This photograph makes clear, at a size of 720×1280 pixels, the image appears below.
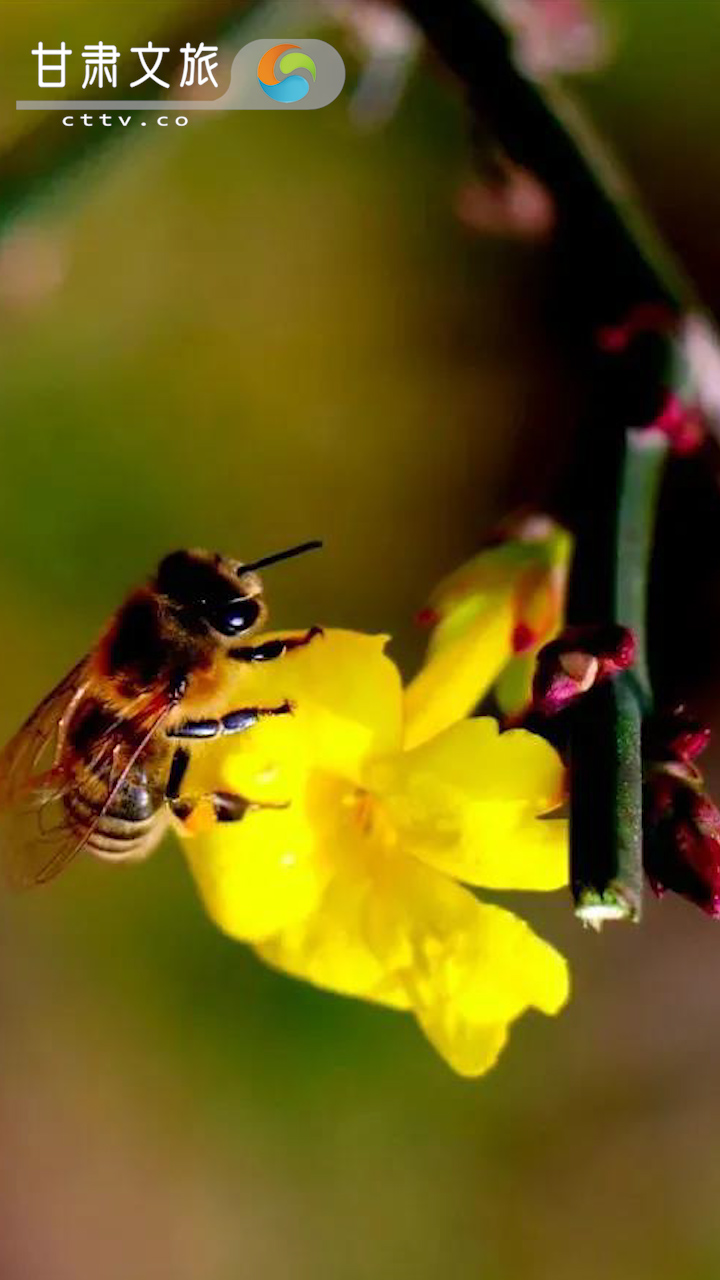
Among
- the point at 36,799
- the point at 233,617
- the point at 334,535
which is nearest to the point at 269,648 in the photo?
the point at 233,617

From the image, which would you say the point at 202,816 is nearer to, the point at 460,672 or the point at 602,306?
the point at 460,672

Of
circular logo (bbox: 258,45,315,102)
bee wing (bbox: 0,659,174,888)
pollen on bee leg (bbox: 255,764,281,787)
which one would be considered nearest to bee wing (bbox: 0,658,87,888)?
bee wing (bbox: 0,659,174,888)

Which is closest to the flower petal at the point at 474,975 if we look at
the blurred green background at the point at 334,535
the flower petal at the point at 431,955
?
the flower petal at the point at 431,955

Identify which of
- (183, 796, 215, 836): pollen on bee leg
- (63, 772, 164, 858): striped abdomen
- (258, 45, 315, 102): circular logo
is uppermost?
(258, 45, 315, 102): circular logo

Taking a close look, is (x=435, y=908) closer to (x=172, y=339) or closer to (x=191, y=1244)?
(x=172, y=339)

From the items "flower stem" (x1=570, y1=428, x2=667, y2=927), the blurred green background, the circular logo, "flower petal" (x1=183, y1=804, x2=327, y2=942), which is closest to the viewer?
"flower stem" (x1=570, y1=428, x2=667, y2=927)

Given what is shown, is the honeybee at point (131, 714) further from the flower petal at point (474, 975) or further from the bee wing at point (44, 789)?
the flower petal at point (474, 975)

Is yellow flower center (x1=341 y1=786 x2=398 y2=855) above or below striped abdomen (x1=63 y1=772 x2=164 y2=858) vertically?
below

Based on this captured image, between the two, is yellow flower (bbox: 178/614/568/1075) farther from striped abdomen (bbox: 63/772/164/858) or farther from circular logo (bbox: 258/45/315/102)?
circular logo (bbox: 258/45/315/102)
